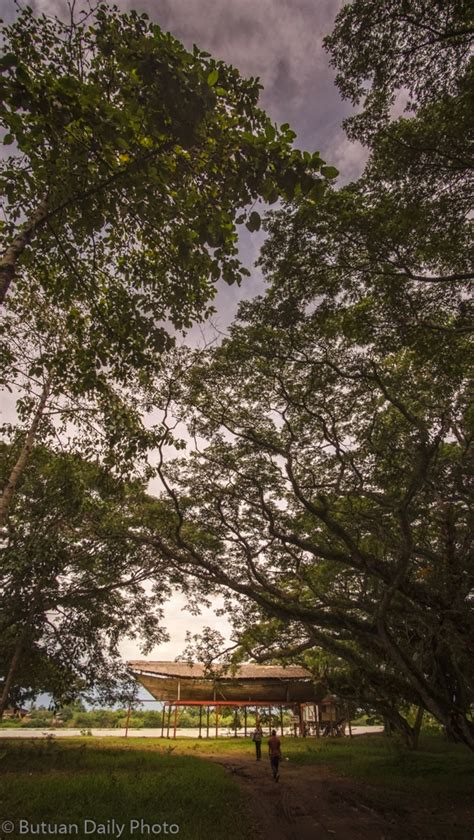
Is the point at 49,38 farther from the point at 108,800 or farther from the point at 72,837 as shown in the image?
the point at 108,800

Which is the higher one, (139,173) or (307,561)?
(139,173)

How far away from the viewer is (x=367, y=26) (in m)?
6.01

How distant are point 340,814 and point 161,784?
4.11 metres

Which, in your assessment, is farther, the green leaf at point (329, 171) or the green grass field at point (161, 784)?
the green grass field at point (161, 784)

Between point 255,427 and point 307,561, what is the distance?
6.22 meters

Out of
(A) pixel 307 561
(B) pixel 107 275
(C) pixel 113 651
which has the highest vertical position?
(B) pixel 107 275

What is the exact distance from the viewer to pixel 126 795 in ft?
27.9

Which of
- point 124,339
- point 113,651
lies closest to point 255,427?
point 124,339

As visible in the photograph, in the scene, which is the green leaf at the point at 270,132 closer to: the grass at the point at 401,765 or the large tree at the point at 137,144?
the large tree at the point at 137,144

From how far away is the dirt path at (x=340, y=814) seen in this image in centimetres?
741

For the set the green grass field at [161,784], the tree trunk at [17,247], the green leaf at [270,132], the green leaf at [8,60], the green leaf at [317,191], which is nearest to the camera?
the green leaf at [8,60]

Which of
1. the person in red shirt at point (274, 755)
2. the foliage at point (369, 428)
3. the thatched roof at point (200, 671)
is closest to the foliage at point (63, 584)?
the foliage at point (369, 428)

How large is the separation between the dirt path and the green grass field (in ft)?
1.54

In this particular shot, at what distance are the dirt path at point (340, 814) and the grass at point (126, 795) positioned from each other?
652 millimetres
